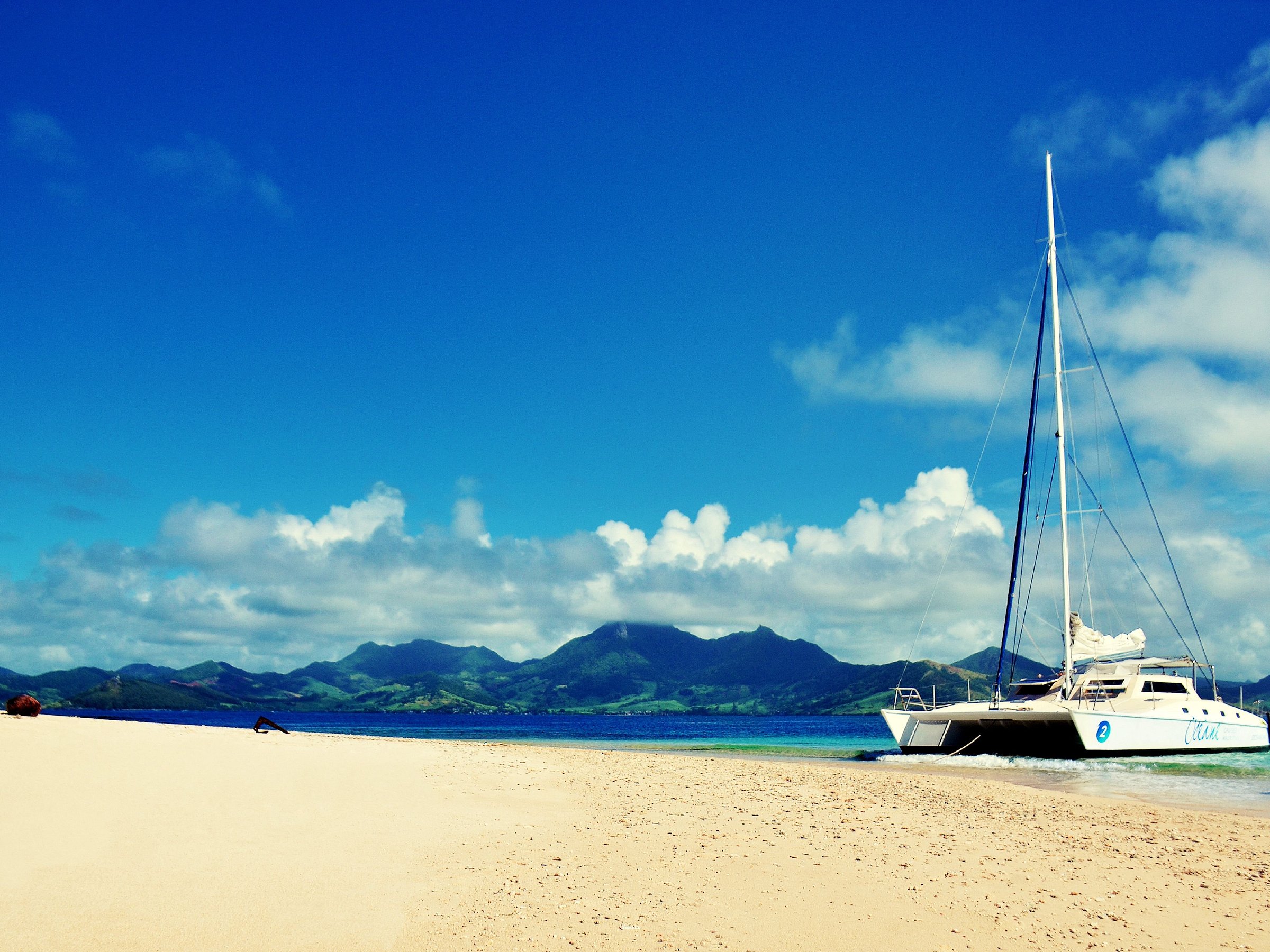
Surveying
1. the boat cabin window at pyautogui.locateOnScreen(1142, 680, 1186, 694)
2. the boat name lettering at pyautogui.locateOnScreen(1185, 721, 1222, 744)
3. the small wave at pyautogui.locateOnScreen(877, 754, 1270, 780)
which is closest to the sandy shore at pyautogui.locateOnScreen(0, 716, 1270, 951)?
the small wave at pyautogui.locateOnScreen(877, 754, 1270, 780)

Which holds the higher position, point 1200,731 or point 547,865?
point 547,865

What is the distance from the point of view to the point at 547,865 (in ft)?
32.4

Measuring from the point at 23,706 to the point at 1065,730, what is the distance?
35.3 metres

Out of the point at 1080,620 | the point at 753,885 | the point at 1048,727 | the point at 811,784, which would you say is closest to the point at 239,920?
the point at 753,885

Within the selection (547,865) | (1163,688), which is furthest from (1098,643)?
(547,865)

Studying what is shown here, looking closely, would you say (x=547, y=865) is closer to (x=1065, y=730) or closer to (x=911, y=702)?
(x=1065, y=730)

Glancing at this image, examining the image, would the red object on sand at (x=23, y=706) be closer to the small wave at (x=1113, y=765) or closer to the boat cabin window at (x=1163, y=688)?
the small wave at (x=1113, y=765)

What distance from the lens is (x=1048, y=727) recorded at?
34750 millimetres

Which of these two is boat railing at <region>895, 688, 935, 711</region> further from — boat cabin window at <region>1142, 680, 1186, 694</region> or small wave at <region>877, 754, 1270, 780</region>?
boat cabin window at <region>1142, 680, 1186, 694</region>

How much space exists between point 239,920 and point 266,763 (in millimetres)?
9359

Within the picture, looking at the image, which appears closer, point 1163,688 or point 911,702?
point 1163,688

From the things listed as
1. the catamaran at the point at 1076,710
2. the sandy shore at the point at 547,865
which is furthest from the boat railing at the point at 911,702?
the sandy shore at the point at 547,865

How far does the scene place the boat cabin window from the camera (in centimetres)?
3778

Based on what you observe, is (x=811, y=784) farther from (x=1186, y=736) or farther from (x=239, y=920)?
(x=1186, y=736)
